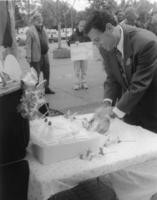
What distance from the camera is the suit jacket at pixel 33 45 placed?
19.3 feet

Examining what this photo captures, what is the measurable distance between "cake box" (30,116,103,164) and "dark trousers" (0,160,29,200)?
10cm

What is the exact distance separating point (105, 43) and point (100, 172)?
2.38 feet

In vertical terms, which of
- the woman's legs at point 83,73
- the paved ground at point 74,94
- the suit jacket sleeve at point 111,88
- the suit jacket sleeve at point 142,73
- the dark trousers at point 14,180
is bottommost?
the paved ground at point 74,94

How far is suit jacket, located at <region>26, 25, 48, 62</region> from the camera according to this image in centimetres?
588

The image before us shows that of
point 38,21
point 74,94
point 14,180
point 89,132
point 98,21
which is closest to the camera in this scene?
point 14,180

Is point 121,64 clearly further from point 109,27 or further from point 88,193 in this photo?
point 88,193

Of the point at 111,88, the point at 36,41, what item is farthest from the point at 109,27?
the point at 36,41

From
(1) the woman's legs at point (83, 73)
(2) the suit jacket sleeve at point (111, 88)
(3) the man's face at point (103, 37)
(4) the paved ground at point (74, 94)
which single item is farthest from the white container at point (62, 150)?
(1) the woman's legs at point (83, 73)

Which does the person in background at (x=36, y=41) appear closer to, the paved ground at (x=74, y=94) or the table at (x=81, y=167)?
the paved ground at (x=74, y=94)

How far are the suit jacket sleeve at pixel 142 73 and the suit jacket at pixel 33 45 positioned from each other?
164 inches

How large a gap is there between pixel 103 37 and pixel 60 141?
2.13ft

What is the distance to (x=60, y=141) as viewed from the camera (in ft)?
4.95

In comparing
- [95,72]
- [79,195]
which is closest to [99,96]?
[95,72]

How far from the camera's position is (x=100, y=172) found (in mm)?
1510
